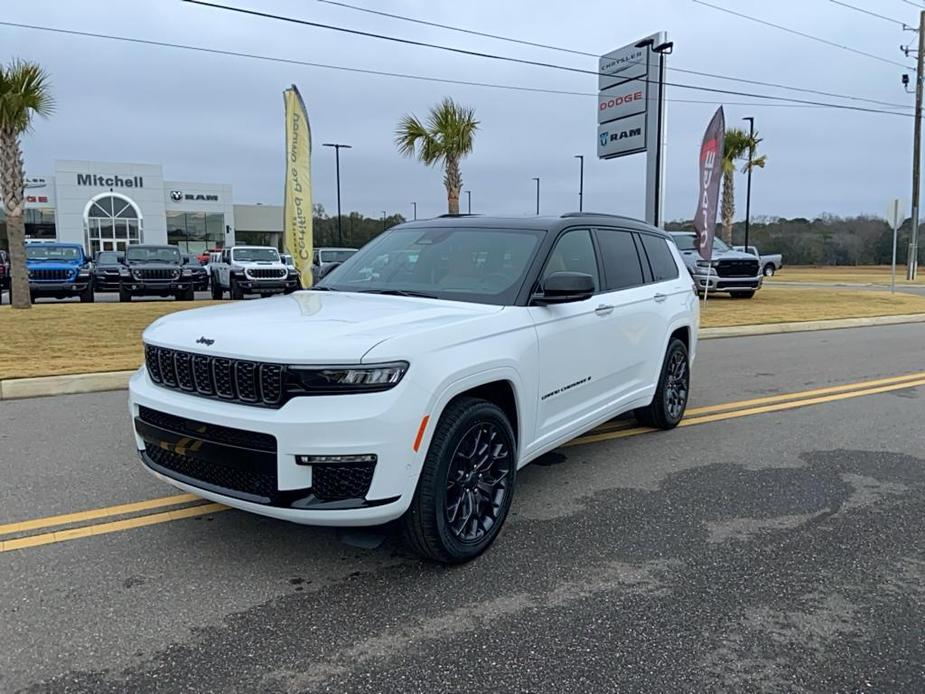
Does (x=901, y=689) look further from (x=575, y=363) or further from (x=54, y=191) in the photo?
(x=54, y=191)

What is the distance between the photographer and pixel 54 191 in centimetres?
4728

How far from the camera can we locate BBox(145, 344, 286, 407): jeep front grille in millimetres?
3203

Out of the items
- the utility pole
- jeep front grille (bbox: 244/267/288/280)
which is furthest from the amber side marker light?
the utility pole

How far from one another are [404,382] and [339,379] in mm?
282

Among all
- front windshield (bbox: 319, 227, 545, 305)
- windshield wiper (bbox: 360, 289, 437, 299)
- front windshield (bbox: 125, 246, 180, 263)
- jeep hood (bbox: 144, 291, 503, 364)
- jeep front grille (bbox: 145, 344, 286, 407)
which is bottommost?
jeep front grille (bbox: 145, 344, 286, 407)

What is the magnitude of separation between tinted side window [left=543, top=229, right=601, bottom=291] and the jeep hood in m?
0.77

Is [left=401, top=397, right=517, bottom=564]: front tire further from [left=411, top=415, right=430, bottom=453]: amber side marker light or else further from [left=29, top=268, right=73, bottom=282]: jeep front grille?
[left=29, top=268, right=73, bottom=282]: jeep front grille

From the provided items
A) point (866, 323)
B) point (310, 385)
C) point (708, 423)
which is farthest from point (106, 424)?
point (866, 323)

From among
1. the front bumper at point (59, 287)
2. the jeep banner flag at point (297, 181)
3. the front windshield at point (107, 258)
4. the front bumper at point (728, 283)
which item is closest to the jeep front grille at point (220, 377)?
the jeep banner flag at point (297, 181)

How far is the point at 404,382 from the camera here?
126 inches

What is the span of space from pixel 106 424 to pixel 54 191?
48.4 m

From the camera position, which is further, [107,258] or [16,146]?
[107,258]

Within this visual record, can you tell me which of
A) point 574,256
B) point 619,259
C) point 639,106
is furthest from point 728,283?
point 574,256

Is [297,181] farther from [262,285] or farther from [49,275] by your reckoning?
[49,275]
